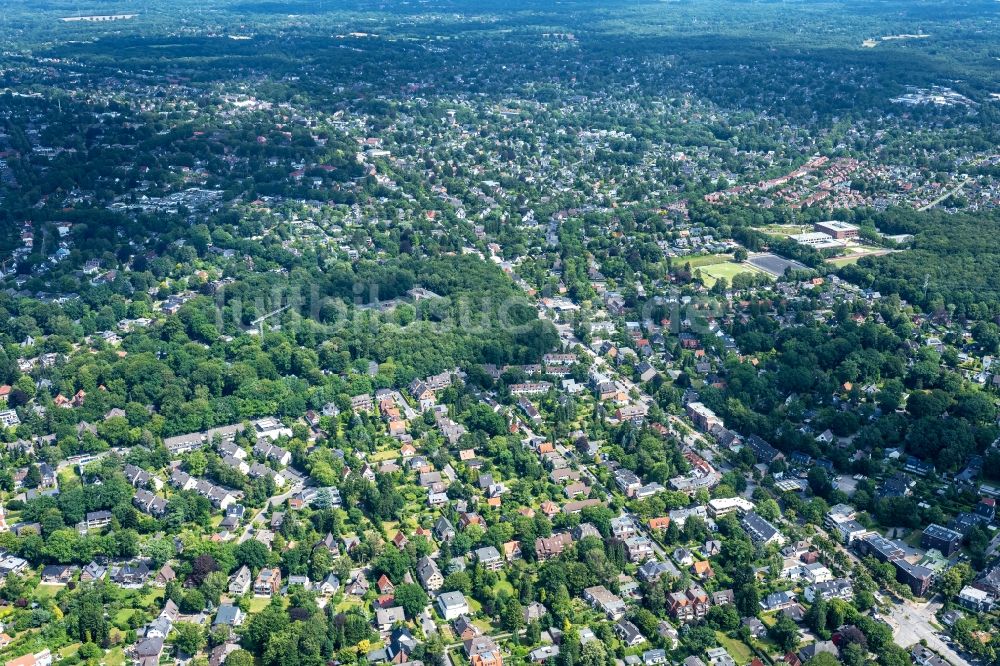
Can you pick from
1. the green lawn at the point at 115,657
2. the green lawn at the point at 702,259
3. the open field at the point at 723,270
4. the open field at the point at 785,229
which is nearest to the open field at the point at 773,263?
the open field at the point at 723,270

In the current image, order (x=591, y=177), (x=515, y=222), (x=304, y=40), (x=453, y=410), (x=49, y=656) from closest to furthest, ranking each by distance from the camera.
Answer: (x=49, y=656)
(x=453, y=410)
(x=515, y=222)
(x=591, y=177)
(x=304, y=40)

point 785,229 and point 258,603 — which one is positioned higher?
point 258,603

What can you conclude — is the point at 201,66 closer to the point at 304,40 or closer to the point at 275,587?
the point at 304,40

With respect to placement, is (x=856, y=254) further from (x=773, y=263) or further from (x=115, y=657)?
(x=115, y=657)

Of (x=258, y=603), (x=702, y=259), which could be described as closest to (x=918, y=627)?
(x=258, y=603)

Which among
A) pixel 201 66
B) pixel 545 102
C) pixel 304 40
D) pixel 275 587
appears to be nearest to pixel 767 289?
pixel 275 587

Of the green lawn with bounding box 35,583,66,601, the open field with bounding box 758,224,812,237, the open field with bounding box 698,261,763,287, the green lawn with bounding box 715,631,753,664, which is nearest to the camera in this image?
the green lawn with bounding box 715,631,753,664

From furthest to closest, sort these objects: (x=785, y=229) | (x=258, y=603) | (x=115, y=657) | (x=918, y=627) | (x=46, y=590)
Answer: (x=785, y=229), (x=46, y=590), (x=258, y=603), (x=918, y=627), (x=115, y=657)

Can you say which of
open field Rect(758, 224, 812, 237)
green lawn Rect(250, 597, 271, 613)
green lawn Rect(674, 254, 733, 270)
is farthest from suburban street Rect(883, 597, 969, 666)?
open field Rect(758, 224, 812, 237)

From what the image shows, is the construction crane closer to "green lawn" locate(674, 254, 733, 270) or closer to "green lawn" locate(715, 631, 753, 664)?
"green lawn" locate(674, 254, 733, 270)
